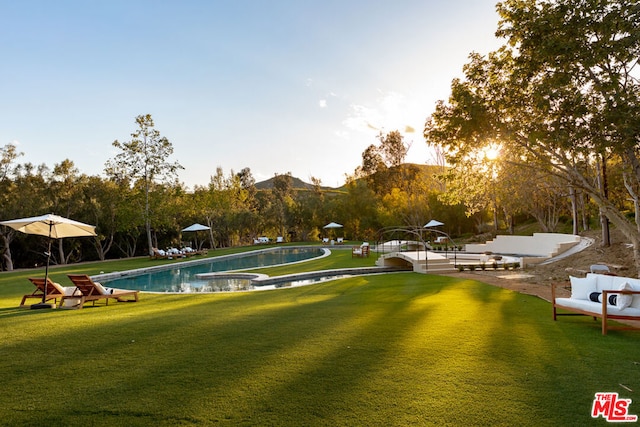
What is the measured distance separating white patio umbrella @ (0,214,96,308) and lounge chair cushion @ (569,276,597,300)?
975 centimetres

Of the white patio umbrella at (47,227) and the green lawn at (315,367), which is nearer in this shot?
the green lawn at (315,367)

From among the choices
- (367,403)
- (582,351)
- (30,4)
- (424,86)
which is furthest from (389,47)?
(367,403)

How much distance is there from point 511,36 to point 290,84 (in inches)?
469

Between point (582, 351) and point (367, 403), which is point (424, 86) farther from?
point (367, 403)

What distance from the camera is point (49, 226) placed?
8648 millimetres

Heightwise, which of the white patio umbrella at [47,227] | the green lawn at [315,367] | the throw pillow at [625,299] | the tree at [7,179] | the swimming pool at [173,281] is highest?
the tree at [7,179]

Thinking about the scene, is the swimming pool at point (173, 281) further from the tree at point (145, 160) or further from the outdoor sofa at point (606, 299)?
the outdoor sofa at point (606, 299)

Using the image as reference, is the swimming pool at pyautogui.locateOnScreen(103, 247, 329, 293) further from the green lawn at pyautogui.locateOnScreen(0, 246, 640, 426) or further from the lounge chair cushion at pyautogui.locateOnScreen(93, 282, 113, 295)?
the green lawn at pyautogui.locateOnScreen(0, 246, 640, 426)

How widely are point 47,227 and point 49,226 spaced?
224 millimetres

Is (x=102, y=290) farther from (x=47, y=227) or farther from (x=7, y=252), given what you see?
(x=7, y=252)

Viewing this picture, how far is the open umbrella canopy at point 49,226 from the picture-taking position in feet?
26.6

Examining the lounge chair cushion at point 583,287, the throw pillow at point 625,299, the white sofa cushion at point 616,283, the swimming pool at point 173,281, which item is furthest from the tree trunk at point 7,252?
the throw pillow at point 625,299

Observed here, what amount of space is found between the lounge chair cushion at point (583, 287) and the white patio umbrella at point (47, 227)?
9749mm

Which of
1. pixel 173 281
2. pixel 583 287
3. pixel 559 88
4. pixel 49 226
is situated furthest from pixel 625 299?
pixel 173 281
